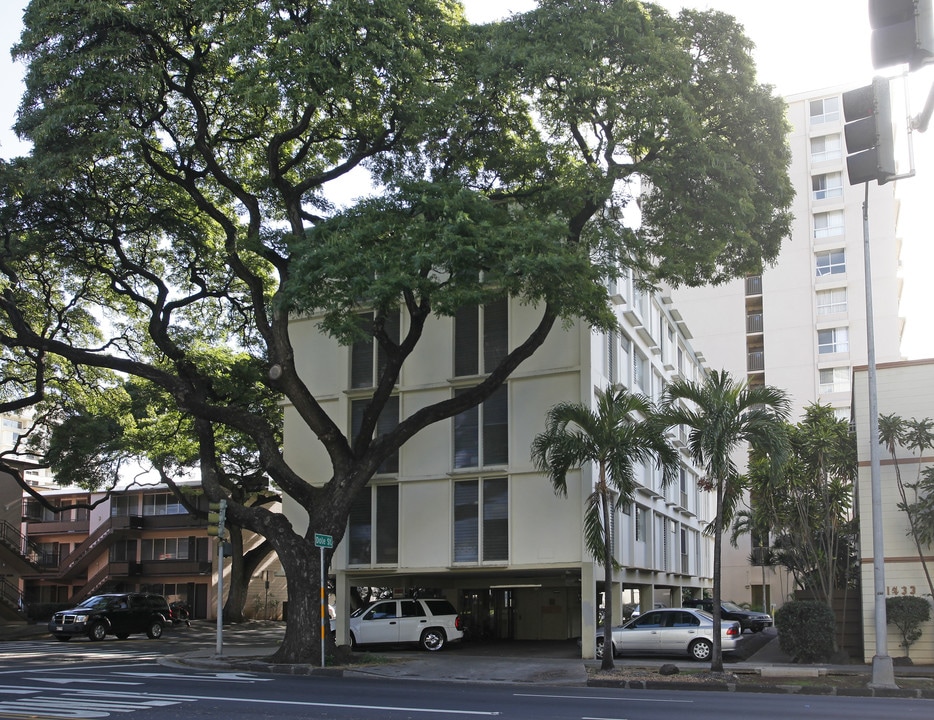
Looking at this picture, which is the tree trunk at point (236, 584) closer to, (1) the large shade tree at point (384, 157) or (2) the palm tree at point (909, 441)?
(1) the large shade tree at point (384, 157)

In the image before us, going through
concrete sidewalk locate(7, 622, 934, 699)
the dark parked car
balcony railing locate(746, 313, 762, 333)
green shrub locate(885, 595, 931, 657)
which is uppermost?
balcony railing locate(746, 313, 762, 333)

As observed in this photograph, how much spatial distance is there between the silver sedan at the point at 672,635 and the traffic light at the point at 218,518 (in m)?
9.81

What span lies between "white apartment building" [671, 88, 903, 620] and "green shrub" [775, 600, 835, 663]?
1384 inches

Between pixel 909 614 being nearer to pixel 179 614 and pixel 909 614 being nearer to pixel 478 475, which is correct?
pixel 478 475

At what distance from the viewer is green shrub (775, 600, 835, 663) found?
73.8 ft

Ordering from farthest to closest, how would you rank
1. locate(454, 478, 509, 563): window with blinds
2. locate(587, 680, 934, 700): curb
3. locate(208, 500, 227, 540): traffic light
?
locate(454, 478, 509, 563): window with blinds → locate(208, 500, 227, 540): traffic light → locate(587, 680, 934, 700): curb

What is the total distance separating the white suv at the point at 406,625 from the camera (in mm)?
25547

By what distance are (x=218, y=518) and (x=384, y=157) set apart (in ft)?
31.0

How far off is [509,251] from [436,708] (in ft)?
27.4

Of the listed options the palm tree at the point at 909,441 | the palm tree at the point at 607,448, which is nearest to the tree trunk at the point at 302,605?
the palm tree at the point at 607,448

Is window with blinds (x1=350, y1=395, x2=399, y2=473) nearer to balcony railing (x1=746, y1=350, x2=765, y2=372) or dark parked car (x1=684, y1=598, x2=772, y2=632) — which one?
dark parked car (x1=684, y1=598, x2=772, y2=632)

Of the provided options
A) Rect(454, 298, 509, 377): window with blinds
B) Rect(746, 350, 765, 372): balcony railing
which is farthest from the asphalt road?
Rect(746, 350, 765, 372): balcony railing

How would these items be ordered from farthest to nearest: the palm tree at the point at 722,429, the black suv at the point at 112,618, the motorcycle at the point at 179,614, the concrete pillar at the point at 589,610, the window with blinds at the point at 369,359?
the motorcycle at the point at 179,614
the black suv at the point at 112,618
the window with blinds at the point at 369,359
the concrete pillar at the point at 589,610
the palm tree at the point at 722,429

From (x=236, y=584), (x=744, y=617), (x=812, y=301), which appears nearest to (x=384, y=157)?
(x=744, y=617)
